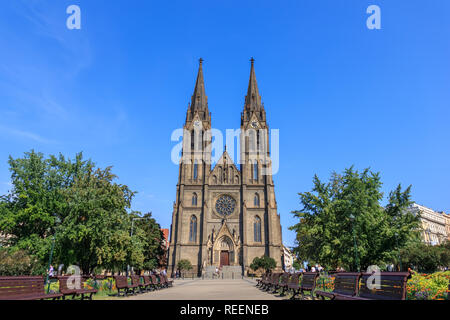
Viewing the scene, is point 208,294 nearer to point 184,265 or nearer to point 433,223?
point 184,265

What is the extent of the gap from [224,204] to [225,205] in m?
0.26

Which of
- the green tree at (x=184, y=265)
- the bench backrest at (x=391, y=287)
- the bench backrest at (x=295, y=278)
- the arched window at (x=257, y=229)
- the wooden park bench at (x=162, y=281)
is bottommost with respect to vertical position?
the green tree at (x=184, y=265)

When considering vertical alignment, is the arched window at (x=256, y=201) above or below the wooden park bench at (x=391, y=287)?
above

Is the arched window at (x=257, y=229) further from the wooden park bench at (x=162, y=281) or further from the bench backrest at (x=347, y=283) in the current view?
the bench backrest at (x=347, y=283)

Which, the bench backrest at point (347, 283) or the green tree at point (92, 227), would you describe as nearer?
the bench backrest at point (347, 283)

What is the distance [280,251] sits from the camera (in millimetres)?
46719

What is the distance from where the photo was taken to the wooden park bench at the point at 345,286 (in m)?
7.62

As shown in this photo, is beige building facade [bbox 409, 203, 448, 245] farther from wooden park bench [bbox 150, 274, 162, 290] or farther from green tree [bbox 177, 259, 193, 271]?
wooden park bench [bbox 150, 274, 162, 290]

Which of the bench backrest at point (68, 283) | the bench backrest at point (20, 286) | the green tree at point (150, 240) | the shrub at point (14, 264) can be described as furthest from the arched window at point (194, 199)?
the bench backrest at point (20, 286)

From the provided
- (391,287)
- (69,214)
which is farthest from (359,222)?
(69,214)

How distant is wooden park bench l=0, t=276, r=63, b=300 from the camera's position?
6.65m

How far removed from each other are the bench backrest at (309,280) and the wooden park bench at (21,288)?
790 cm

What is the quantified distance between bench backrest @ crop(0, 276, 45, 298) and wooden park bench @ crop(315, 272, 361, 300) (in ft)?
25.6

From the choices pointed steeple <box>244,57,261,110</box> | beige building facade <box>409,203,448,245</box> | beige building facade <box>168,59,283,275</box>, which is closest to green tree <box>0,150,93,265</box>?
beige building facade <box>168,59,283,275</box>
